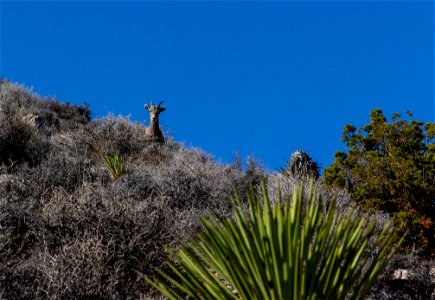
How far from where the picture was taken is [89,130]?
17750mm

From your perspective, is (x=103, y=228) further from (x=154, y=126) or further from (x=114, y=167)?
(x=154, y=126)

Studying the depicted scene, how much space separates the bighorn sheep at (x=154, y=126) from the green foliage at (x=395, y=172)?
7185mm

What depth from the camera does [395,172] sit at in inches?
462

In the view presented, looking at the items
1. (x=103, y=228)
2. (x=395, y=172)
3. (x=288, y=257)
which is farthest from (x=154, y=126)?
(x=288, y=257)

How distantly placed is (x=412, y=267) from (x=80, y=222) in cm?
436

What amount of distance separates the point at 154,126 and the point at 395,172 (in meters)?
10.2

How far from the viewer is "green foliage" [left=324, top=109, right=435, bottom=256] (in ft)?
A: 34.1

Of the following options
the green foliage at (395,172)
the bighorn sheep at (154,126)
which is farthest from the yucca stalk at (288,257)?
the bighorn sheep at (154,126)

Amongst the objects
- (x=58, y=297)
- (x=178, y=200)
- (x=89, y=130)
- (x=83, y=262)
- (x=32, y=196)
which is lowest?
(x=58, y=297)

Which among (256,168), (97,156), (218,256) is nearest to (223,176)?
(256,168)

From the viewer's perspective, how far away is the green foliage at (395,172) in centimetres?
1041

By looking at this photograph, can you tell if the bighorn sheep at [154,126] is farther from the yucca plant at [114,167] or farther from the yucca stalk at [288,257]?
the yucca stalk at [288,257]

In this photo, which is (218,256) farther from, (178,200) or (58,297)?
(178,200)

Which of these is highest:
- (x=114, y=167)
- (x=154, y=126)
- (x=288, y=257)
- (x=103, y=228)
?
(x=154, y=126)
